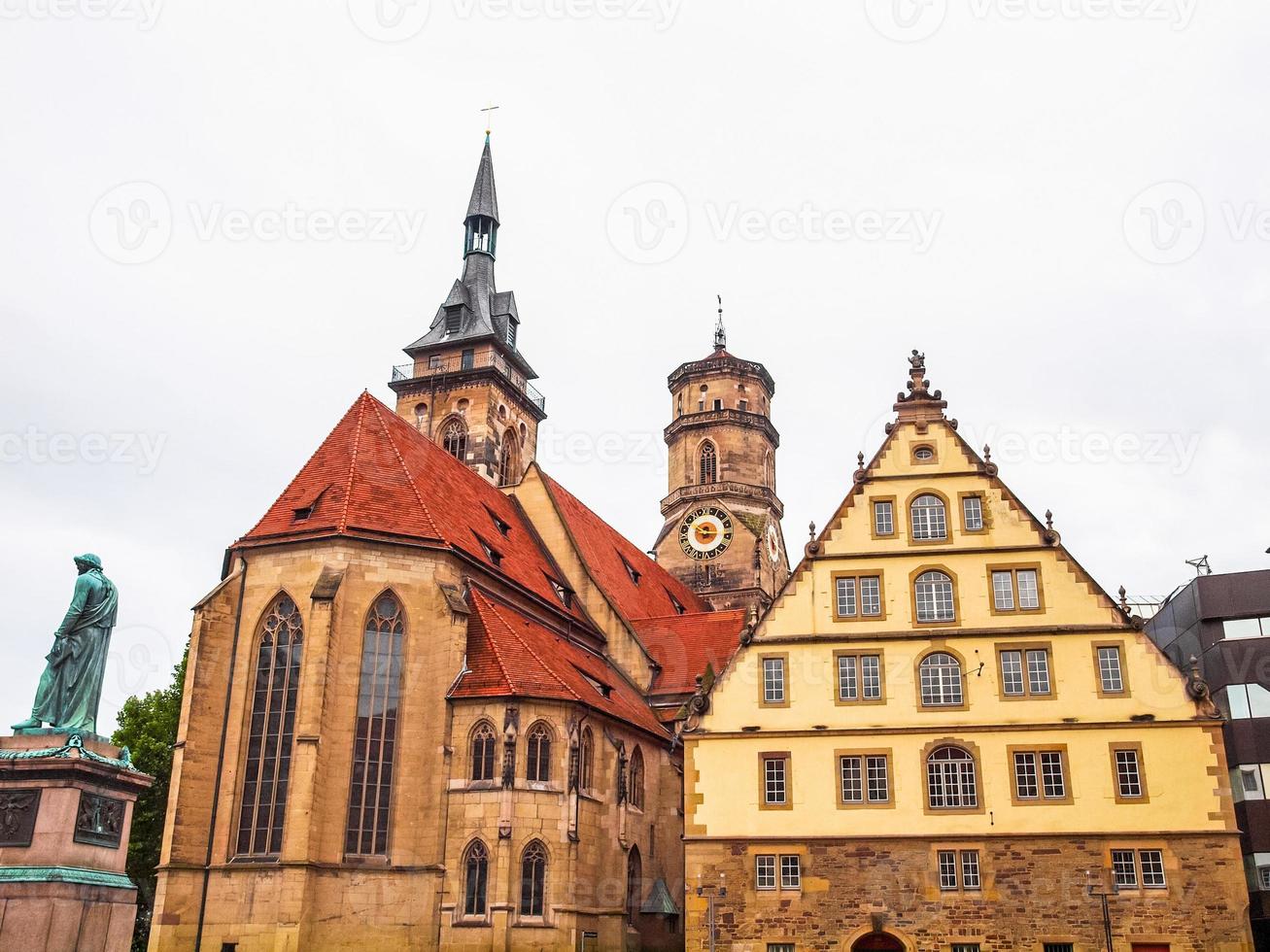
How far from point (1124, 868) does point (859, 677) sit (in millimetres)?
7503

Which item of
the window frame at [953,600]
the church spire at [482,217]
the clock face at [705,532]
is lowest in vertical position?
the window frame at [953,600]

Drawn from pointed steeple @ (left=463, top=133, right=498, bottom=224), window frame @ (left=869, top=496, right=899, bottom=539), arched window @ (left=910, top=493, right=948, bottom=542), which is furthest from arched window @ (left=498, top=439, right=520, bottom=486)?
arched window @ (left=910, top=493, right=948, bottom=542)

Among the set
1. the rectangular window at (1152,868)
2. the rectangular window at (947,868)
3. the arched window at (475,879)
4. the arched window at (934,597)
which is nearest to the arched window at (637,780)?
the arched window at (475,879)

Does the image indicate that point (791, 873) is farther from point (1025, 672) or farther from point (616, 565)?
point (616, 565)

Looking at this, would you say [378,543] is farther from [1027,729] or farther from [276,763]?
[1027,729]

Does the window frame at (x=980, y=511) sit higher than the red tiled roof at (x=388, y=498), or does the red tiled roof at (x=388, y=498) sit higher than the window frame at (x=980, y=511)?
the red tiled roof at (x=388, y=498)

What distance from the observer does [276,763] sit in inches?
1280

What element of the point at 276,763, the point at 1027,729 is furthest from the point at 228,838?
the point at 1027,729

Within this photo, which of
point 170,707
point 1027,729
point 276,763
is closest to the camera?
point 1027,729

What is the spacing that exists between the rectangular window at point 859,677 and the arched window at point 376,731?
12.1 m

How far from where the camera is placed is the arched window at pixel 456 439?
61062 millimetres

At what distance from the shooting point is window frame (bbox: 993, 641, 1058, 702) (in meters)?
30.5

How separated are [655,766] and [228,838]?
1432 centimetres

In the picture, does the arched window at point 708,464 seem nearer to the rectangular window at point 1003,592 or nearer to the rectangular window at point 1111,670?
the rectangular window at point 1003,592
